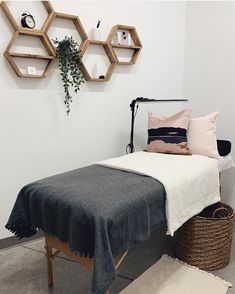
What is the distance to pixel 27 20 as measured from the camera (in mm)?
2146

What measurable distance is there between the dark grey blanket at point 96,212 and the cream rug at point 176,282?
449 millimetres

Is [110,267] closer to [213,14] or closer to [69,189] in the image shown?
[69,189]

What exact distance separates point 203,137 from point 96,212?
4.51 ft

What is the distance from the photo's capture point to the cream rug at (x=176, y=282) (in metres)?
1.84

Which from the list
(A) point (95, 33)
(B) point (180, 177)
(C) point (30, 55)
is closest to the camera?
(B) point (180, 177)

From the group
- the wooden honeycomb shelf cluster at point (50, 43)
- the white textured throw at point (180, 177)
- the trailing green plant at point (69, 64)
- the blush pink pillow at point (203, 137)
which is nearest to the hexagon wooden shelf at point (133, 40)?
the wooden honeycomb shelf cluster at point (50, 43)

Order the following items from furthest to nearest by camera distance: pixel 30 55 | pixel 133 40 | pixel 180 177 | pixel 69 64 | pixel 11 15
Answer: pixel 133 40 → pixel 69 64 → pixel 30 55 → pixel 11 15 → pixel 180 177

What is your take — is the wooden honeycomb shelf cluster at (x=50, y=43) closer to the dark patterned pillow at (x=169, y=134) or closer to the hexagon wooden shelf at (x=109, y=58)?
the hexagon wooden shelf at (x=109, y=58)

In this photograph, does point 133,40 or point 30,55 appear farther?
point 133,40

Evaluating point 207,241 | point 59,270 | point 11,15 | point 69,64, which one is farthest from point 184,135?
point 11,15

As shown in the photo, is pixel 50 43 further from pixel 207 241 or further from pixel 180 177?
pixel 207 241

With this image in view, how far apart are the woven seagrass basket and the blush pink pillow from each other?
53cm

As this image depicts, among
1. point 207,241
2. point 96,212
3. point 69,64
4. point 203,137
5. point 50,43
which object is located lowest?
point 207,241

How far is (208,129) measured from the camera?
96.6 inches
